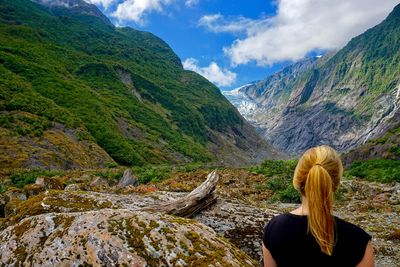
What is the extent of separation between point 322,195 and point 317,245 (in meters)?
0.56

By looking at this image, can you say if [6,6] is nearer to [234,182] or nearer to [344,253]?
[234,182]

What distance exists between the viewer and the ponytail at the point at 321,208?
12.7ft

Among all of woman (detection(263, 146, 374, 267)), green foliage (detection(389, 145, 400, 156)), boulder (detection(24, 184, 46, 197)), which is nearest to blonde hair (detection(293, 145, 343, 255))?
woman (detection(263, 146, 374, 267))

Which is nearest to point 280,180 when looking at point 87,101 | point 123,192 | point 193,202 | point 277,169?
point 277,169

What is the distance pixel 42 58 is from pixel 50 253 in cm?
11525

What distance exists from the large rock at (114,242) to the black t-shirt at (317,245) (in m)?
1.93

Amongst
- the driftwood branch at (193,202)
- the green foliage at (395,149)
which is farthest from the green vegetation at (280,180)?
the driftwood branch at (193,202)

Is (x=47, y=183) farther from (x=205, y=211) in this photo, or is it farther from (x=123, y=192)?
(x=205, y=211)

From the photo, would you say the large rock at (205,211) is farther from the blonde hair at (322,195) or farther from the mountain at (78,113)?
the mountain at (78,113)

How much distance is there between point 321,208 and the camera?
388 cm

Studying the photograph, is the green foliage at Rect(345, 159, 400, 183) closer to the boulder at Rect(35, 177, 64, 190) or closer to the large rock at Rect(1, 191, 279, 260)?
the large rock at Rect(1, 191, 279, 260)

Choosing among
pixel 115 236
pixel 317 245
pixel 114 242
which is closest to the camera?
pixel 317 245

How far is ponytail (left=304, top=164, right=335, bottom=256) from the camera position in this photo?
386cm

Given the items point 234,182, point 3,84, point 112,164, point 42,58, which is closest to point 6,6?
point 42,58
